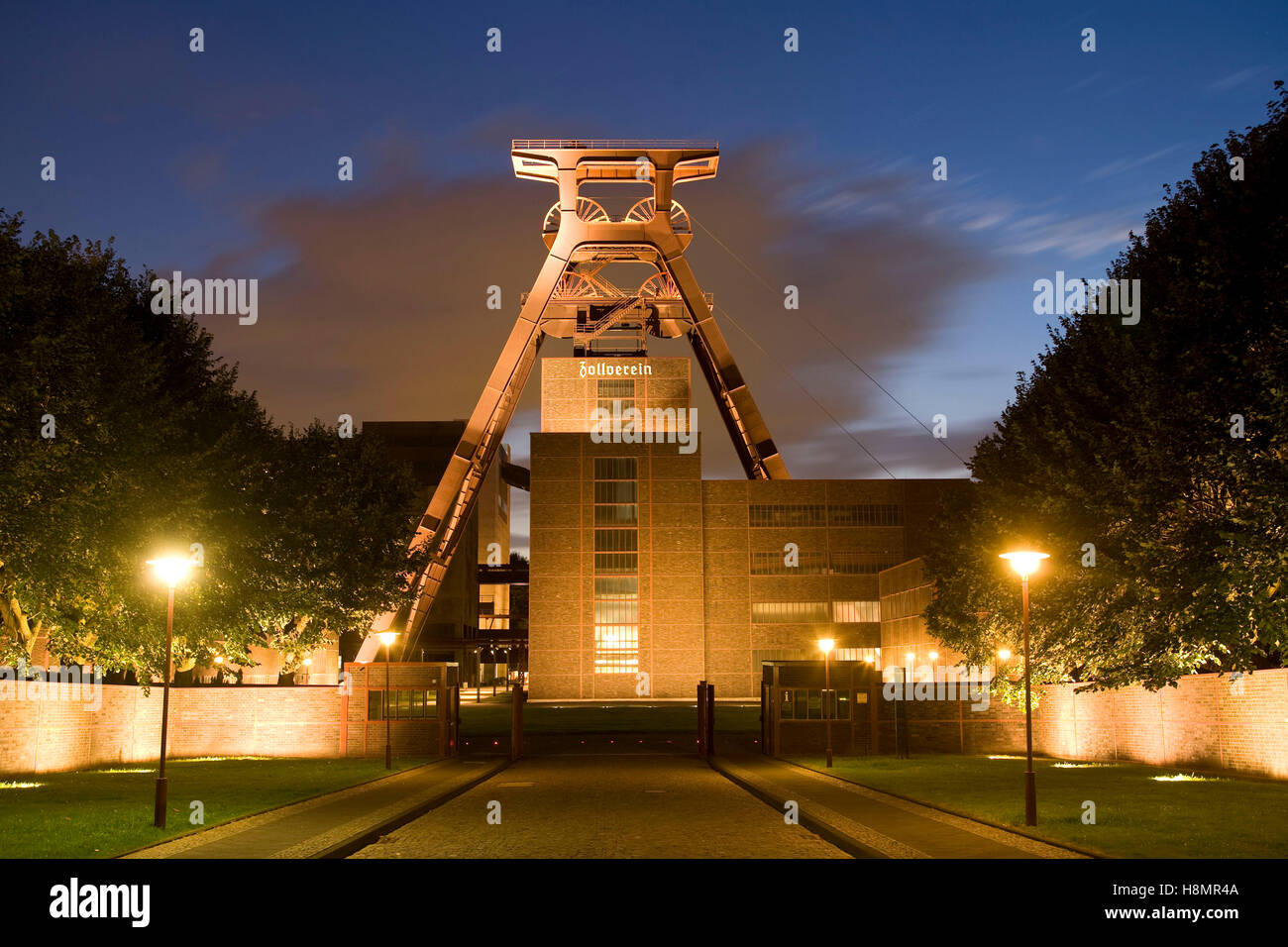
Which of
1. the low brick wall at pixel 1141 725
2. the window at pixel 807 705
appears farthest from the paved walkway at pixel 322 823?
the low brick wall at pixel 1141 725

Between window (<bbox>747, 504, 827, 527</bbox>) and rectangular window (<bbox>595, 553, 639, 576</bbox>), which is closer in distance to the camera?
rectangular window (<bbox>595, 553, 639, 576</bbox>)

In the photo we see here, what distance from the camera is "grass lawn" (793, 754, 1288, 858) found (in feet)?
57.4

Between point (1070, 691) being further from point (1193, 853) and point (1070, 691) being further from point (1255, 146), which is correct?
point (1193, 853)

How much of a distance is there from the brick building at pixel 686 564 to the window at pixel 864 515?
0.11 metres

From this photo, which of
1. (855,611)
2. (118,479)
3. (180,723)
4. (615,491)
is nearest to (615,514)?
(615,491)

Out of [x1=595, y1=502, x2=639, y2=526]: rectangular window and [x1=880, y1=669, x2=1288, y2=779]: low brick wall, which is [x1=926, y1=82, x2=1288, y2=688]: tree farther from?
[x1=595, y1=502, x2=639, y2=526]: rectangular window

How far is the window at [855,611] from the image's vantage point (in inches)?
4363

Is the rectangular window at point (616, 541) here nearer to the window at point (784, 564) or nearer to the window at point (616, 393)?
the window at point (784, 564)

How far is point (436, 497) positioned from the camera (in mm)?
102688

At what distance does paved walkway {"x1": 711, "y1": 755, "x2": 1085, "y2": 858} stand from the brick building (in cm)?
7803

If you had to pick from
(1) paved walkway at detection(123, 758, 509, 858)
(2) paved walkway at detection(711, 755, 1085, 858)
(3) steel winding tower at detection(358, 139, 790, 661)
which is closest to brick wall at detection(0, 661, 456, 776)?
(1) paved walkway at detection(123, 758, 509, 858)

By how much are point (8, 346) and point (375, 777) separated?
1413 centimetres

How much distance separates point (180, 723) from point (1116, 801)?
102 ft

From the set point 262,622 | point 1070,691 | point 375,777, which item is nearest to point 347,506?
point 262,622
